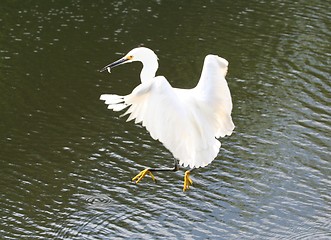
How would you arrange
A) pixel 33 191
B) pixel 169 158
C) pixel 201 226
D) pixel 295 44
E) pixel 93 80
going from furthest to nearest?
1. pixel 295 44
2. pixel 93 80
3. pixel 169 158
4. pixel 33 191
5. pixel 201 226

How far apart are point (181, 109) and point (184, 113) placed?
98mm

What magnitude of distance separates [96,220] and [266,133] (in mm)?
5632

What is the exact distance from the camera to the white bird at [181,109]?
10422 mm

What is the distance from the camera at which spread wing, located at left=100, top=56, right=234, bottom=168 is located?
410 inches

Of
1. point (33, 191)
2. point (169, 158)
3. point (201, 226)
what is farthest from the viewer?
point (169, 158)

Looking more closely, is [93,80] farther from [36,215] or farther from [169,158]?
[36,215]

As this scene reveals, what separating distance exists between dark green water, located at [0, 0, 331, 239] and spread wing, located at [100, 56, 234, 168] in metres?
3.65

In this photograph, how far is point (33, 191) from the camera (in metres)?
15.9

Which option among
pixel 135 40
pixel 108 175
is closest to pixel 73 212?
pixel 108 175

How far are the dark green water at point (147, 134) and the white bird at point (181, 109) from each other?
358cm

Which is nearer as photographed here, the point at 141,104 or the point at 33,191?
the point at 141,104

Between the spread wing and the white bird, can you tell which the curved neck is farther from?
the spread wing

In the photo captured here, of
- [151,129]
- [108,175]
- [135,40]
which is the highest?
[151,129]

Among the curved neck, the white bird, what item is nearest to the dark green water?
the white bird
